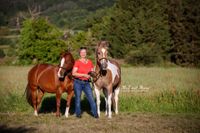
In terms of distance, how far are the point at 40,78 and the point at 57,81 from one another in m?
0.75

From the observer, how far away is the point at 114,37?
4434 cm

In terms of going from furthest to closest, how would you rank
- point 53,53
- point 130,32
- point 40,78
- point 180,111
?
1. point 130,32
2. point 53,53
3. point 180,111
4. point 40,78

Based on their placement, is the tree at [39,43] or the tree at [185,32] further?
the tree at [185,32]

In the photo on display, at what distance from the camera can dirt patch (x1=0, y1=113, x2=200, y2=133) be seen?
9391mm

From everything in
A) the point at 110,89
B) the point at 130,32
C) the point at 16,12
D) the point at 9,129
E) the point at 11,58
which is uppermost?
the point at 16,12

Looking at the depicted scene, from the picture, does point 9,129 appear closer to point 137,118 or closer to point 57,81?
point 57,81

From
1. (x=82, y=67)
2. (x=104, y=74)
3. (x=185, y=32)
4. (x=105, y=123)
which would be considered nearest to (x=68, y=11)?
(x=185, y=32)

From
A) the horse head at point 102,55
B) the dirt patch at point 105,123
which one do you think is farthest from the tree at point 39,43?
the horse head at point 102,55

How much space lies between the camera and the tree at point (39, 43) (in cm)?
4019

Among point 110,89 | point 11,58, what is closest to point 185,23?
point 11,58

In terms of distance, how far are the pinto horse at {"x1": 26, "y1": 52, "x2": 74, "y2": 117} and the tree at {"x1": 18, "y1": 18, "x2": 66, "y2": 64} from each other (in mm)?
27653

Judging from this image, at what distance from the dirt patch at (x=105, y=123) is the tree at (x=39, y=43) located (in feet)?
94.5

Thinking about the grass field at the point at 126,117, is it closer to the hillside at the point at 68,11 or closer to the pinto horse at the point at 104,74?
the pinto horse at the point at 104,74

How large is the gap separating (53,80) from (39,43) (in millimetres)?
29585
